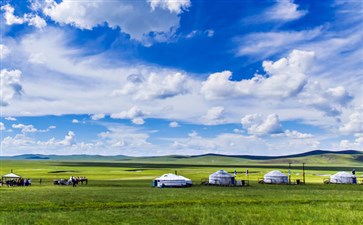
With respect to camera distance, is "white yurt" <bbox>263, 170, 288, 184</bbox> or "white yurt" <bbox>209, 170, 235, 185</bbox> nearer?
"white yurt" <bbox>209, 170, 235, 185</bbox>

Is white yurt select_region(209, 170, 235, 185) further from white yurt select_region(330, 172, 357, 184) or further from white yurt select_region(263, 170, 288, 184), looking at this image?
white yurt select_region(330, 172, 357, 184)

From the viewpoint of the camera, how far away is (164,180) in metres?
76.6

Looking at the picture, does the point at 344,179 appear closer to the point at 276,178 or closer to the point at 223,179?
the point at 276,178

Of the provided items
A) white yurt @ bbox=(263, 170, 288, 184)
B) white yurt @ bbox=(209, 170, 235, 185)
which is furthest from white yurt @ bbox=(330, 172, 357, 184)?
white yurt @ bbox=(209, 170, 235, 185)

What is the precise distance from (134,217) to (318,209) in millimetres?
18665

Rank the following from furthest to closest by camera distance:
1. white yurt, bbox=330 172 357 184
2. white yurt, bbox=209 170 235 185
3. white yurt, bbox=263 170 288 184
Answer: white yurt, bbox=330 172 357 184 → white yurt, bbox=263 170 288 184 → white yurt, bbox=209 170 235 185

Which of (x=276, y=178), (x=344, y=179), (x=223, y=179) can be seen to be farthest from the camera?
(x=344, y=179)

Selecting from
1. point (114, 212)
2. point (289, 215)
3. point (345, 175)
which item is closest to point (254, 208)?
point (289, 215)

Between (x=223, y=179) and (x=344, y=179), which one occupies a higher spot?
(x=223, y=179)

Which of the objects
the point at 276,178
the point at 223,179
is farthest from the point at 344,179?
the point at 223,179

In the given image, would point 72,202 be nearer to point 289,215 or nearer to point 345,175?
point 289,215

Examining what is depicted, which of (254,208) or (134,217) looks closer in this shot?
(134,217)

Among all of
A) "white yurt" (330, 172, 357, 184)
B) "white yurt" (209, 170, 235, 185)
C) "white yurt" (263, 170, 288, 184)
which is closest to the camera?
"white yurt" (209, 170, 235, 185)

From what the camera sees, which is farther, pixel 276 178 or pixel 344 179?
pixel 344 179
